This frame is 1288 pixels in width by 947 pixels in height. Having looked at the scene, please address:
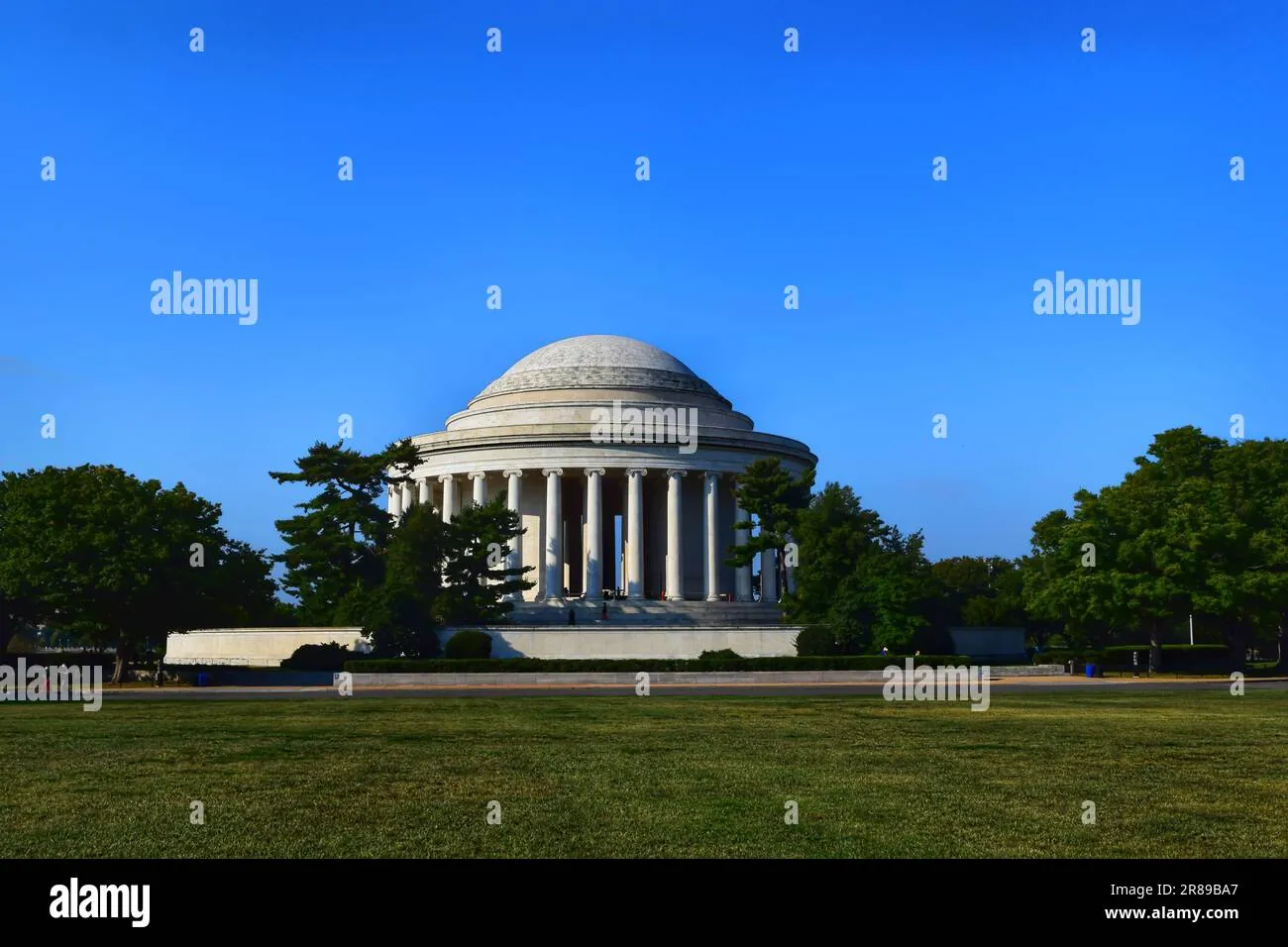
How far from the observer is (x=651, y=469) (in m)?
88.3

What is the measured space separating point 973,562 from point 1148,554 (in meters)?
60.4

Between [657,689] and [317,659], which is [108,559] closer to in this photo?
[317,659]

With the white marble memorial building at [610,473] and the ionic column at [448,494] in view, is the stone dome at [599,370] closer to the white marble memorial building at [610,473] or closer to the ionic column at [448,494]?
the white marble memorial building at [610,473]

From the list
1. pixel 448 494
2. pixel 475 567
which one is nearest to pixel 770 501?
pixel 475 567

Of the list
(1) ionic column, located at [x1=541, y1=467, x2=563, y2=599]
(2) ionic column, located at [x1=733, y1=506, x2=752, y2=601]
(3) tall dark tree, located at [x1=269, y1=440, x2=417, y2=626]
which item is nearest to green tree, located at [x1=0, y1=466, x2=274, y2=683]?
(3) tall dark tree, located at [x1=269, y1=440, x2=417, y2=626]

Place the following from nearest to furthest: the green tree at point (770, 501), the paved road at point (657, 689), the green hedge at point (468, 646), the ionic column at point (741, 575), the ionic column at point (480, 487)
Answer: the paved road at point (657, 689) → the green hedge at point (468, 646) → the green tree at point (770, 501) → the ionic column at point (480, 487) → the ionic column at point (741, 575)

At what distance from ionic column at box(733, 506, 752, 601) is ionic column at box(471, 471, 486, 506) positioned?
1724cm

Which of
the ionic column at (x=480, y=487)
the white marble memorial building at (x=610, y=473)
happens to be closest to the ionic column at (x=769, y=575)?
the white marble memorial building at (x=610, y=473)

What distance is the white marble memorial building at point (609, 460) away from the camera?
287 feet

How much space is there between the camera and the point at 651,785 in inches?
748

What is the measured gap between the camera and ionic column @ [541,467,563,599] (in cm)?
8769

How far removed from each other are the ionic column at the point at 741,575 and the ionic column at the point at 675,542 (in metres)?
4.34
